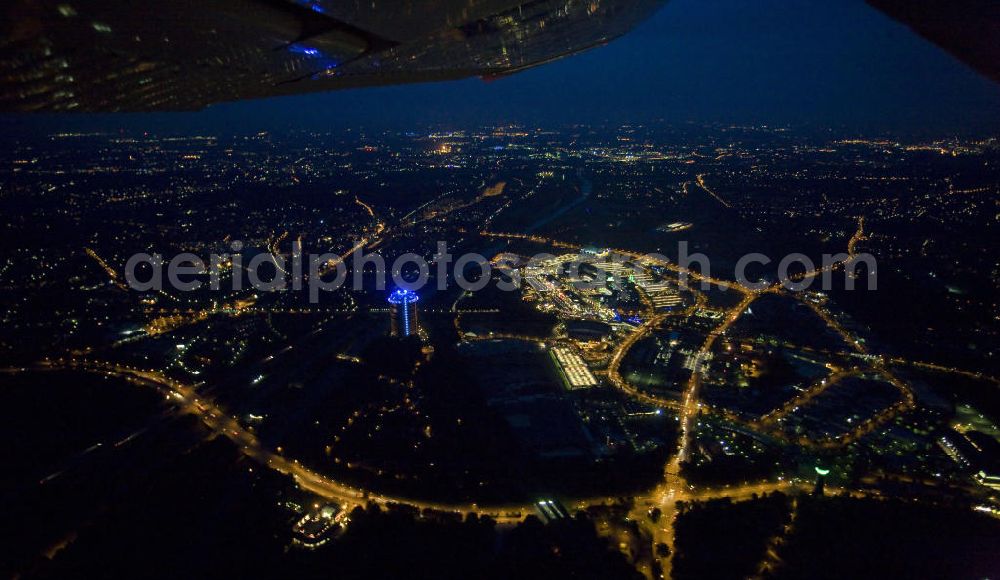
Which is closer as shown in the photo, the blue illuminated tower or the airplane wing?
the airplane wing

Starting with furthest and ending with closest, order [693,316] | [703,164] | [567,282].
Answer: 1. [703,164]
2. [567,282]
3. [693,316]

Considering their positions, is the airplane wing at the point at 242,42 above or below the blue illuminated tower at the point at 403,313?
above

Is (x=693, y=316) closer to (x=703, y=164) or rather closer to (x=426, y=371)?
(x=426, y=371)

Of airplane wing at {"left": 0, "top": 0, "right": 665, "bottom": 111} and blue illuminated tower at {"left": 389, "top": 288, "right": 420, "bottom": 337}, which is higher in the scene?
airplane wing at {"left": 0, "top": 0, "right": 665, "bottom": 111}

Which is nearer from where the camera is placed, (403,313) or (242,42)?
(242,42)

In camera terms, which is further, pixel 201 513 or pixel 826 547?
pixel 201 513

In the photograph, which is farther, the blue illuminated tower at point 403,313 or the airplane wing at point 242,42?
the blue illuminated tower at point 403,313

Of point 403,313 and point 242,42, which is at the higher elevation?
point 242,42

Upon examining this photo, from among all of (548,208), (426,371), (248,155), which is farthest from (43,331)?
(248,155)
